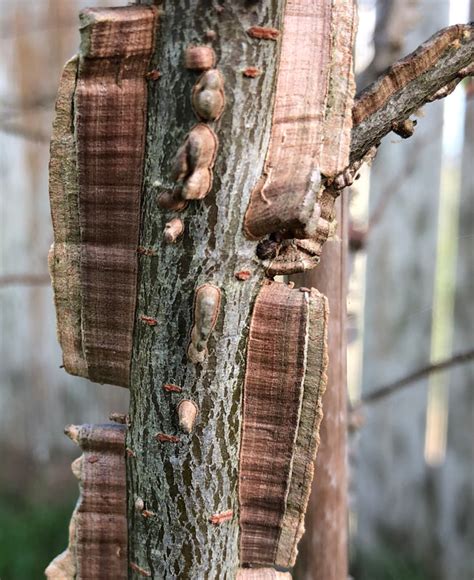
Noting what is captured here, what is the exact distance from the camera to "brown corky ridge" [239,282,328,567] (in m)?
0.52

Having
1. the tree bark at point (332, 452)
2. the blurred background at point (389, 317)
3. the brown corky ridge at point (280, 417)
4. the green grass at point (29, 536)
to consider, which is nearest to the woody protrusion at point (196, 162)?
the brown corky ridge at point (280, 417)

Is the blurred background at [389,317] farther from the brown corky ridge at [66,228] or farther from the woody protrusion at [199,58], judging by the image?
the woody protrusion at [199,58]

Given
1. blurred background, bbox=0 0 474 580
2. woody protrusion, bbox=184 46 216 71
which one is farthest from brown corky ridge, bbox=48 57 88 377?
blurred background, bbox=0 0 474 580

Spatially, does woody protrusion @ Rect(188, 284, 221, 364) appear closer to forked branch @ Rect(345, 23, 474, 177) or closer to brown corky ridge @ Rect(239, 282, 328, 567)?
brown corky ridge @ Rect(239, 282, 328, 567)

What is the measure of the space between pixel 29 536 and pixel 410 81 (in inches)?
71.2

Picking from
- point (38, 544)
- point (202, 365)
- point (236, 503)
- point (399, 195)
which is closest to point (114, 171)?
point (202, 365)

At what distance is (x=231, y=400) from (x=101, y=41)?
31cm

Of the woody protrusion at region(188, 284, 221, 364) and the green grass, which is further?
the green grass

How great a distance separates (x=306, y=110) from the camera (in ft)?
1.62

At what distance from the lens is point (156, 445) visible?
0.54 meters

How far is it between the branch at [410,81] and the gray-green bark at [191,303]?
0.33 ft

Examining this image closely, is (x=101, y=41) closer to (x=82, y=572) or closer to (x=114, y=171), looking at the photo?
(x=114, y=171)

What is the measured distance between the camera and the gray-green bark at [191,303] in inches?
18.5

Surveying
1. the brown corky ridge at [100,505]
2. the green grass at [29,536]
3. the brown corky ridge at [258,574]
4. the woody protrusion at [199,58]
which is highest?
the woody protrusion at [199,58]
